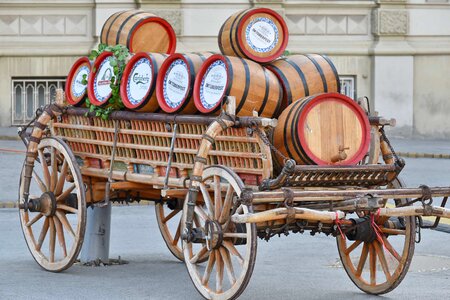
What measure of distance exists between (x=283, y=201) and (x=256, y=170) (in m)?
0.47

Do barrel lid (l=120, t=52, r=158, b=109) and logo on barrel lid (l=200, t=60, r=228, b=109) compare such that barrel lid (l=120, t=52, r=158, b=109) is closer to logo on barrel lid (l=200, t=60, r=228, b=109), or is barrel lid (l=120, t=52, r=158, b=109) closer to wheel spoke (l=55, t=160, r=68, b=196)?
logo on barrel lid (l=200, t=60, r=228, b=109)

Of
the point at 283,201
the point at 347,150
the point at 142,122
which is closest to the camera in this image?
the point at 283,201

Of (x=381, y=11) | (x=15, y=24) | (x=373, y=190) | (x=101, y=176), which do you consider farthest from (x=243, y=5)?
(x=373, y=190)

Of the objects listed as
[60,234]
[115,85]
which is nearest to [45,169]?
[60,234]

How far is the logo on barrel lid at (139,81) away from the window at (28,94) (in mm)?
15486

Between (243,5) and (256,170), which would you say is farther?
(243,5)

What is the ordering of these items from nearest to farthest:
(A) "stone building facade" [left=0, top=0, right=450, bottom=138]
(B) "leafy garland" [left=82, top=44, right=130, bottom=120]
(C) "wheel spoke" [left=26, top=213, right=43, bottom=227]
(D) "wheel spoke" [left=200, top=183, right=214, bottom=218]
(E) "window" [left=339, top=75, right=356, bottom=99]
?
(D) "wheel spoke" [left=200, top=183, right=214, bottom=218] < (B) "leafy garland" [left=82, top=44, right=130, bottom=120] < (C) "wheel spoke" [left=26, top=213, right=43, bottom=227] < (A) "stone building facade" [left=0, top=0, right=450, bottom=138] < (E) "window" [left=339, top=75, right=356, bottom=99]

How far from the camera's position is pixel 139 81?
10.0 meters

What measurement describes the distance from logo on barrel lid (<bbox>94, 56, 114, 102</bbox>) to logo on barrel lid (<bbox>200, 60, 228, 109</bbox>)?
3.93 ft

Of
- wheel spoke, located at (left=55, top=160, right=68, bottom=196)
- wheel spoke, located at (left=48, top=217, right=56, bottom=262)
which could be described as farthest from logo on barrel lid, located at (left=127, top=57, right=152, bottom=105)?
wheel spoke, located at (left=48, top=217, right=56, bottom=262)

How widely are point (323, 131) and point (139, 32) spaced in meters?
2.48

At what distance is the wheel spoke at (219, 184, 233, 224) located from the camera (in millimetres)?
8750

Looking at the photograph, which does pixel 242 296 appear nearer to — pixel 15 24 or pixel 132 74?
pixel 132 74

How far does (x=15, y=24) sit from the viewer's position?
25.2 meters
